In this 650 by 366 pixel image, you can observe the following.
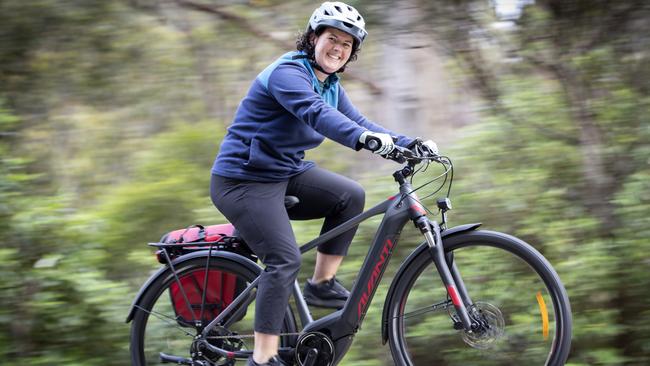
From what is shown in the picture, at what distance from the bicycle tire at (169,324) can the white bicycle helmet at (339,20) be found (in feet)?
4.45

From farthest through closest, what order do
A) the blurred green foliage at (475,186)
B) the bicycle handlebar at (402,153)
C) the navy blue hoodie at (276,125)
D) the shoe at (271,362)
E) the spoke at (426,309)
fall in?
the blurred green foliage at (475,186) → the shoe at (271,362) → the spoke at (426,309) → the navy blue hoodie at (276,125) → the bicycle handlebar at (402,153)

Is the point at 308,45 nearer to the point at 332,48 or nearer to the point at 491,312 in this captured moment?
the point at 332,48

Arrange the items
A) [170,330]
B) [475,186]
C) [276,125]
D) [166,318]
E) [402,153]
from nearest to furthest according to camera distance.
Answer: [402,153] < [276,125] < [166,318] < [170,330] < [475,186]

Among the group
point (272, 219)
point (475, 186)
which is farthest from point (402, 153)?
point (475, 186)

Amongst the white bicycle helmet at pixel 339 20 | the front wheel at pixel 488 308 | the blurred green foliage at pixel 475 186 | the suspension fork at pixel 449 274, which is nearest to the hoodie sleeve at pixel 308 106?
the white bicycle helmet at pixel 339 20

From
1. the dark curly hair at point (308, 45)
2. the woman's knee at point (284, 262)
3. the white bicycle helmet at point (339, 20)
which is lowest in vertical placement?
the woman's knee at point (284, 262)

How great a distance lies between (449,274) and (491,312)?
27 centimetres

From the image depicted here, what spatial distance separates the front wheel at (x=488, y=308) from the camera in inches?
138

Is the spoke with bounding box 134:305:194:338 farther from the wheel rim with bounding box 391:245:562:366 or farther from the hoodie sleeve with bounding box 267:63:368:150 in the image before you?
the hoodie sleeve with bounding box 267:63:368:150

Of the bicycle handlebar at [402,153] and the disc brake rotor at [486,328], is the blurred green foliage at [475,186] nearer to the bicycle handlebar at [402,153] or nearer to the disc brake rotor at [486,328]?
the disc brake rotor at [486,328]

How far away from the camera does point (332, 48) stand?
3.73 meters

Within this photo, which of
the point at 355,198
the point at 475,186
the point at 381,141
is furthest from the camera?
the point at 475,186

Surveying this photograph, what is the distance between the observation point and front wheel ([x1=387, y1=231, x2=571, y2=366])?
11.5 feet

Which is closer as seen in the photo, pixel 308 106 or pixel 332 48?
pixel 308 106
